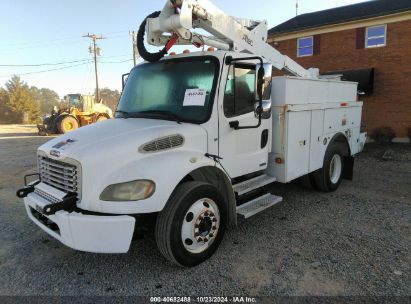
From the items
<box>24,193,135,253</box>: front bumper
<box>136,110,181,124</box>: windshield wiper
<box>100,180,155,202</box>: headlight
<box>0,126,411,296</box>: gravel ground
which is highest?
<box>136,110,181,124</box>: windshield wiper

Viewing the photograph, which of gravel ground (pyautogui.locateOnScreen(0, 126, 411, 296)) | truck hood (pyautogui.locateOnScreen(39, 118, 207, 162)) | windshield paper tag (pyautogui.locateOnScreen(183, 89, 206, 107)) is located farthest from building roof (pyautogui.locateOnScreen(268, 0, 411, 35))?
truck hood (pyautogui.locateOnScreen(39, 118, 207, 162))

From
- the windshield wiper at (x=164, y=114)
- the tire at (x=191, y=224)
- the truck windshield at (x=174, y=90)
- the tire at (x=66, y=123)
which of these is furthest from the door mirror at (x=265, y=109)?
the tire at (x=66, y=123)

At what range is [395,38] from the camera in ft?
50.5

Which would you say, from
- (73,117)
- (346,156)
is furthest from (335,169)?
(73,117)

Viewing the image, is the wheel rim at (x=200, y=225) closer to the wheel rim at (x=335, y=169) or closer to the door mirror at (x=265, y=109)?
the door mirror at (x=265, y=109)

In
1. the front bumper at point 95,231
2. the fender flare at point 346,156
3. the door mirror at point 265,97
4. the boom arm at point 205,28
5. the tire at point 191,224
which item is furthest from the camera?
the fender flare at point 346,156

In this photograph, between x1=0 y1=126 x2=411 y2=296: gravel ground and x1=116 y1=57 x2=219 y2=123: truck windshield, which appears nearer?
x1=0 y1=126 x2=411 y2=296: gravel ground

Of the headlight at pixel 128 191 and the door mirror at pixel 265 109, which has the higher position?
the door mirror at pixel 265 109

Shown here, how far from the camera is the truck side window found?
160 inches

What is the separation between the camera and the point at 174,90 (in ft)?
13.5

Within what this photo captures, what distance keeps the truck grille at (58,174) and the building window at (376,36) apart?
16.9 metres

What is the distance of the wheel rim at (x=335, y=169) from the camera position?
21.7 feet

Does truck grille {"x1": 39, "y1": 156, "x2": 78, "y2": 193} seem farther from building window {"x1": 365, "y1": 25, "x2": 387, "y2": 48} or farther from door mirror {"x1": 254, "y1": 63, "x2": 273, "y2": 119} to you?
building window {"x1": 365, "y1": 25, "x2": 387, "y2": 48}

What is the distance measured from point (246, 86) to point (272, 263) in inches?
88.9
